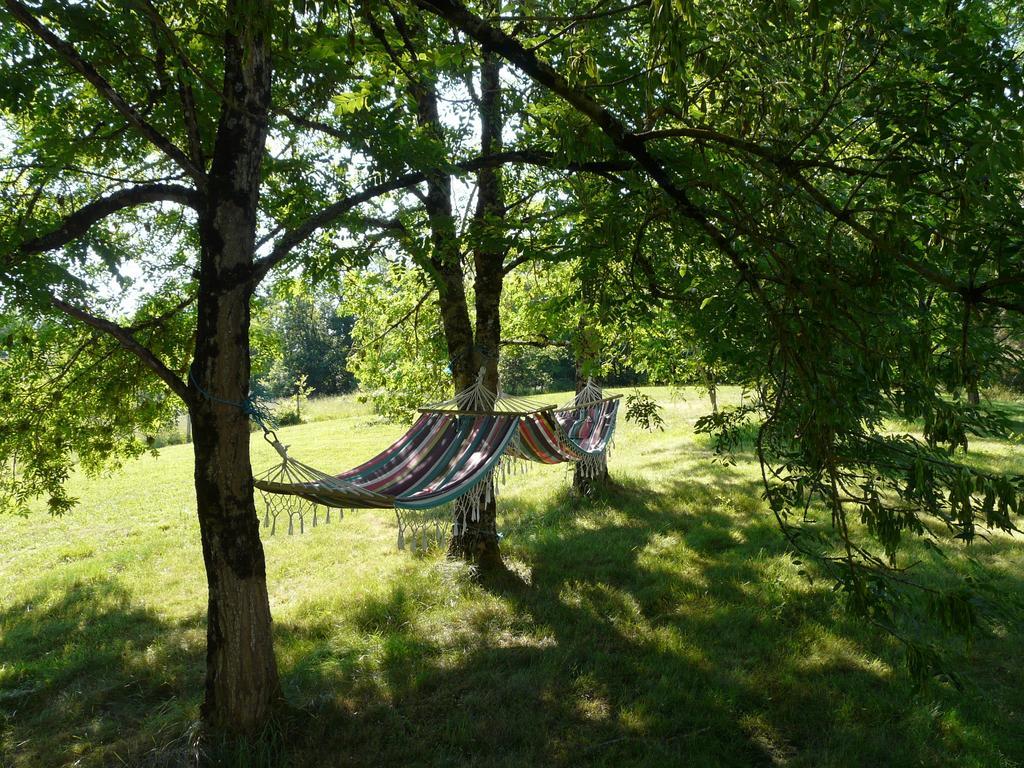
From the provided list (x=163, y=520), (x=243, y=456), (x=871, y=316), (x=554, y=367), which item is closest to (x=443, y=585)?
(x=243, y=456)

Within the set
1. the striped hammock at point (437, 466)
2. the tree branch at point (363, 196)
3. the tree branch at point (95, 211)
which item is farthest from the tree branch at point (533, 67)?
the striped hammock at point (437, 466)

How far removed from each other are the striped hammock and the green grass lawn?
72 cm

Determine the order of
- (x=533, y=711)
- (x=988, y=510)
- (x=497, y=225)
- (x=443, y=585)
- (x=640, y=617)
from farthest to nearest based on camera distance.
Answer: (x=443, y=585) → (x=640, y=617) → (x=497, y=225) → (x=533, y=711) → (x=988, y=510)

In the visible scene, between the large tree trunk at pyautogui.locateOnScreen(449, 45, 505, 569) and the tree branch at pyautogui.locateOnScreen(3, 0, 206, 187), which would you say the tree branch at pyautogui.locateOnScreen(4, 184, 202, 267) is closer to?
the tree branch at pyautogui.locateOnScreen(3, 0, 206, 187)

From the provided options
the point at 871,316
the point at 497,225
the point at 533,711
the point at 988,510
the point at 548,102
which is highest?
the point at 548,102

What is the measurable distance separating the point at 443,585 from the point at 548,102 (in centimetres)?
321

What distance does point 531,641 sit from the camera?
3658 mm

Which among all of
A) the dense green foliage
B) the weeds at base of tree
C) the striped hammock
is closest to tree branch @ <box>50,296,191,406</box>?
the dense green foliage

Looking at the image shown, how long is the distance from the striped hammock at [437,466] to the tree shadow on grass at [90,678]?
967 millimetres

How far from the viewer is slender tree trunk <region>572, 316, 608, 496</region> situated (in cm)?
410

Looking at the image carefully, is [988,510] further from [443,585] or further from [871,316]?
[443,585]

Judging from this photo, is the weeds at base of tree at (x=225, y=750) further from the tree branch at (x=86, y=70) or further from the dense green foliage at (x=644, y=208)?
the tree branch at (x=86, y=70)

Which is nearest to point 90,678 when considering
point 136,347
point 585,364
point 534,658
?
point 136,347

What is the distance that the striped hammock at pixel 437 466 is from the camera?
2.79 m
